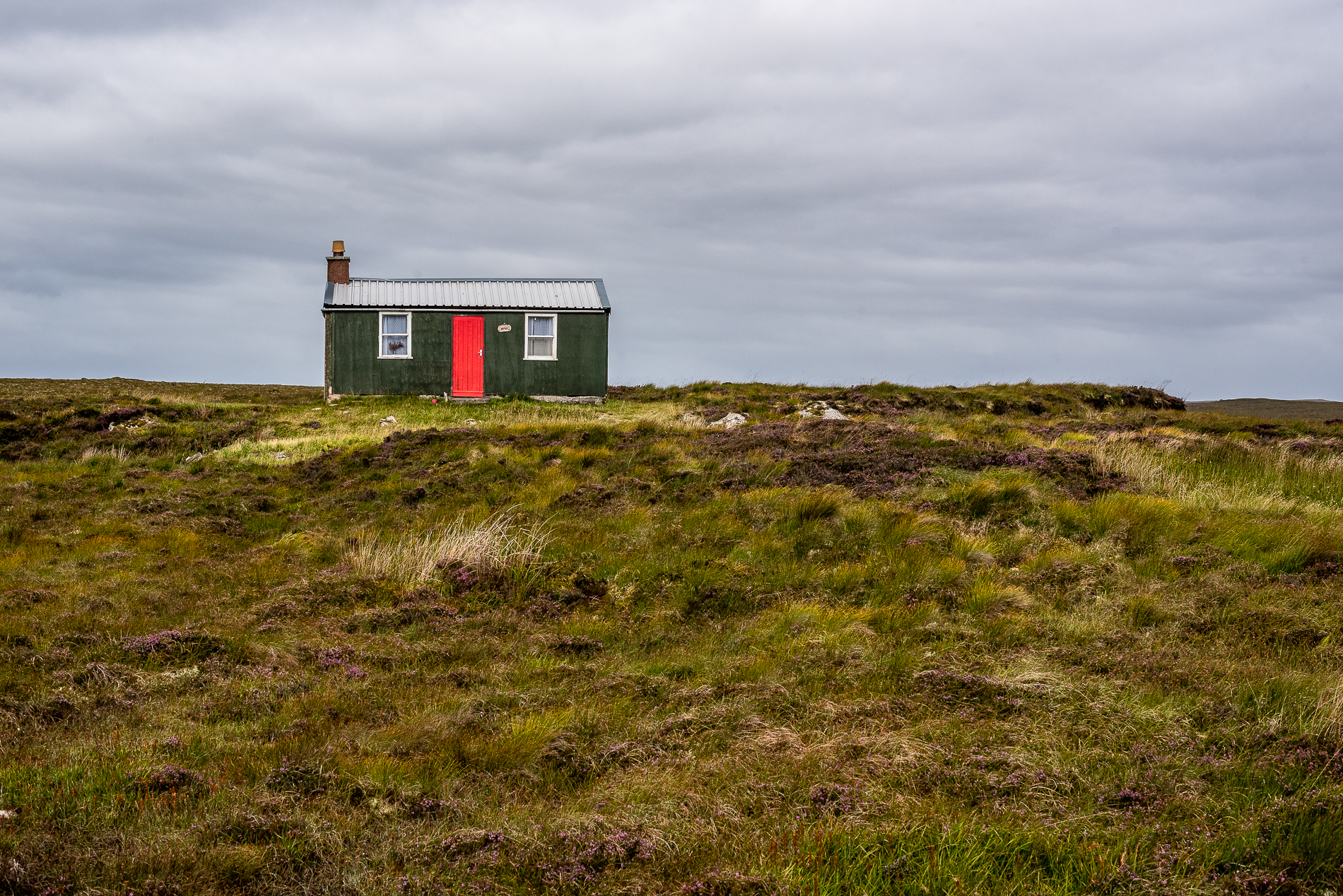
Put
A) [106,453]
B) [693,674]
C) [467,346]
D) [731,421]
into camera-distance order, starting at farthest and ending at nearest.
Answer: [467,346] < [731,421] < [106,453] < [693,674]

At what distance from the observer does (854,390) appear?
105 ft

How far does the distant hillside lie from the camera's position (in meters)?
40.2

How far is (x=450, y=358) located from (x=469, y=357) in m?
0.65

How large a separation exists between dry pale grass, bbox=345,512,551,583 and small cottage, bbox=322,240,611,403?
1948 cm

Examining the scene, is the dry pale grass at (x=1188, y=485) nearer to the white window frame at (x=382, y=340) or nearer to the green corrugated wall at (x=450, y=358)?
the green corrugated wall at (x=450, y=358)

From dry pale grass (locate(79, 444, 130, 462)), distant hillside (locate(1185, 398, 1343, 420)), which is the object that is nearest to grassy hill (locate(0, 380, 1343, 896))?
dry pale grass (locate(79, 444, 130, 462))

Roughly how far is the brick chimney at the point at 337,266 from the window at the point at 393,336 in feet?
9.58

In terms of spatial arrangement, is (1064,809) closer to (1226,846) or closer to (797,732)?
(1226,846)

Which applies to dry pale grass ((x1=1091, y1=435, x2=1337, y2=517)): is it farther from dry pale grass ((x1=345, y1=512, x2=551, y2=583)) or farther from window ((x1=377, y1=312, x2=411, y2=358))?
window ((x1=377, y1=312, x2=411, y2=358))

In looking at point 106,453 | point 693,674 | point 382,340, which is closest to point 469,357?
point 382,340

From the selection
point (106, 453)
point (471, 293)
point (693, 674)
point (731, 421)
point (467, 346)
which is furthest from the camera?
point (471, 293)

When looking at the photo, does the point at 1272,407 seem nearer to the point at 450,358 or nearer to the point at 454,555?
the point at 450,358

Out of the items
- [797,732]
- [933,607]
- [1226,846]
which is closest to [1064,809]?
[1226,846]

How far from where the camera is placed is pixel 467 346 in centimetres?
3142
